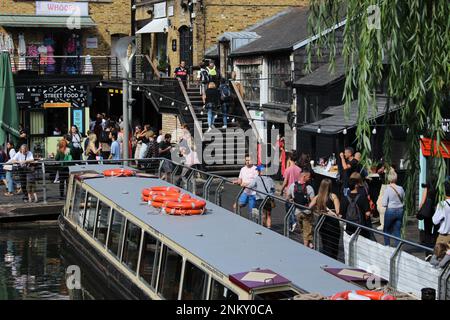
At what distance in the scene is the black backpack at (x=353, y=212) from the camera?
15766 millimetres

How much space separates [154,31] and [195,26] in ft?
12.1

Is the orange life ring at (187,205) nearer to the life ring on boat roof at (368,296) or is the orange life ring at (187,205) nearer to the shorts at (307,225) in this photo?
the shorts at (307,225)

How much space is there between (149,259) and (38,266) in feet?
19.7

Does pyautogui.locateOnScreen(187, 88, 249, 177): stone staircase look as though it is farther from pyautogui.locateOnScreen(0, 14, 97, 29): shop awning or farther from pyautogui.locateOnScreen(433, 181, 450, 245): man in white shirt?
pyautogui.locateOnScreen(433, 181, 450, 245): man in white shirt

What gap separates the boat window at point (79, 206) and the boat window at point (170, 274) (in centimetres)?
598

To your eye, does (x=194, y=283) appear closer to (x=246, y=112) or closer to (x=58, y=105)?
(x=246, y=112)

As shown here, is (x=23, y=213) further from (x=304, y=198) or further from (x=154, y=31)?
(x=154, y=31)

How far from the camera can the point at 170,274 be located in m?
11.8

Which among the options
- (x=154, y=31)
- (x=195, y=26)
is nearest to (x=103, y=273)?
(x=195, y=26)

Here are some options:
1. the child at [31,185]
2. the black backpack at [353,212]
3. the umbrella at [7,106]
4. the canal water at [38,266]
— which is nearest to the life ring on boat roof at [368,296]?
the canal water at [38,266]

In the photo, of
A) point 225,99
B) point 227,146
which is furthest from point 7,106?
point 225,99

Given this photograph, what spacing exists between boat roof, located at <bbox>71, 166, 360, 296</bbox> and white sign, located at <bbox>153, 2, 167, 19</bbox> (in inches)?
1038

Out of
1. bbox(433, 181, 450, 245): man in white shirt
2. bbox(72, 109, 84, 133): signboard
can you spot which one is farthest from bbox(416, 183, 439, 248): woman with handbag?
bbox(72, 109, 84, 133): signboard

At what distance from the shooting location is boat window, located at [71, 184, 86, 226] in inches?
706
